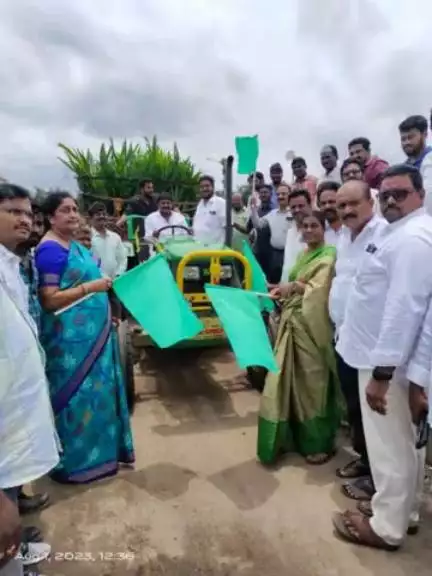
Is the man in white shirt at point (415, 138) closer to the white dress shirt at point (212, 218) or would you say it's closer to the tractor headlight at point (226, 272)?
the tractor headlight at point (226, 272)

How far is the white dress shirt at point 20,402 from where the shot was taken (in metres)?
1.80

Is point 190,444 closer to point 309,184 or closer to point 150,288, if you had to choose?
point 150,288

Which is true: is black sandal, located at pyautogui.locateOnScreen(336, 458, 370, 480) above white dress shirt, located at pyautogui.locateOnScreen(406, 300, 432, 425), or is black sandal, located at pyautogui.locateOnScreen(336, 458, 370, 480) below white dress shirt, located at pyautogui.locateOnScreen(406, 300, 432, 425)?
below

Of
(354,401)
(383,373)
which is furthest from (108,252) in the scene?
(383,373)

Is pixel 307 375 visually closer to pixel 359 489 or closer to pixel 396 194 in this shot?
pixel 359 489

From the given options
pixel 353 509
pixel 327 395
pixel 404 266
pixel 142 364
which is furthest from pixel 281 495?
pixel 142 364

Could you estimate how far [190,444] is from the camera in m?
4.00

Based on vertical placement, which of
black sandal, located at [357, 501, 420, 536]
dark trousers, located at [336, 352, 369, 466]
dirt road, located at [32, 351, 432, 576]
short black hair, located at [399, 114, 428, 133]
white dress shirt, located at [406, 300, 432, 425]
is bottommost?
dirt road, located at [32, 351, 432, 576]

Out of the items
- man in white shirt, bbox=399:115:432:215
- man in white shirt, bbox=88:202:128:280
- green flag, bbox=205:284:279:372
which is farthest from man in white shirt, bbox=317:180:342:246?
man in white shirt, bbox=88:202:128:280

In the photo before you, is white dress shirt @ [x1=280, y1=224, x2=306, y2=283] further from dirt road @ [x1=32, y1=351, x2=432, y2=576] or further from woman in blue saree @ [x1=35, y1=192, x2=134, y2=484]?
woman in blue saree @ [x1=35, y1=192, x2=134, y2=484]

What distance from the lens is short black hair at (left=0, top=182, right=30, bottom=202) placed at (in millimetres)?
2207

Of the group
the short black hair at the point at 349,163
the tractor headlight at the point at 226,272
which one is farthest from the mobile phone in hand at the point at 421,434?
the tractor headlight at the point at 226,272

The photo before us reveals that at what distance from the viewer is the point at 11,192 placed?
7.30ft

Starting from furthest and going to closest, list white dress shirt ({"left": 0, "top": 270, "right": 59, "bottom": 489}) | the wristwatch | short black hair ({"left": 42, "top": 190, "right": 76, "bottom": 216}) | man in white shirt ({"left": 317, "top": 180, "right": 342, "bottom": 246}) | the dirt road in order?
1. man in white shirt ({"left": 317, "top": 180, "right": 342, "bottom": 246})
2. short black hair ({"left": 42, "top": 190, "right": 76, "bottom": 216})
3. the dirt road
4. the wristwatch
5. white dress shirt ({"left": 0, "top": 270, "right": 59, "bottom": 489})
